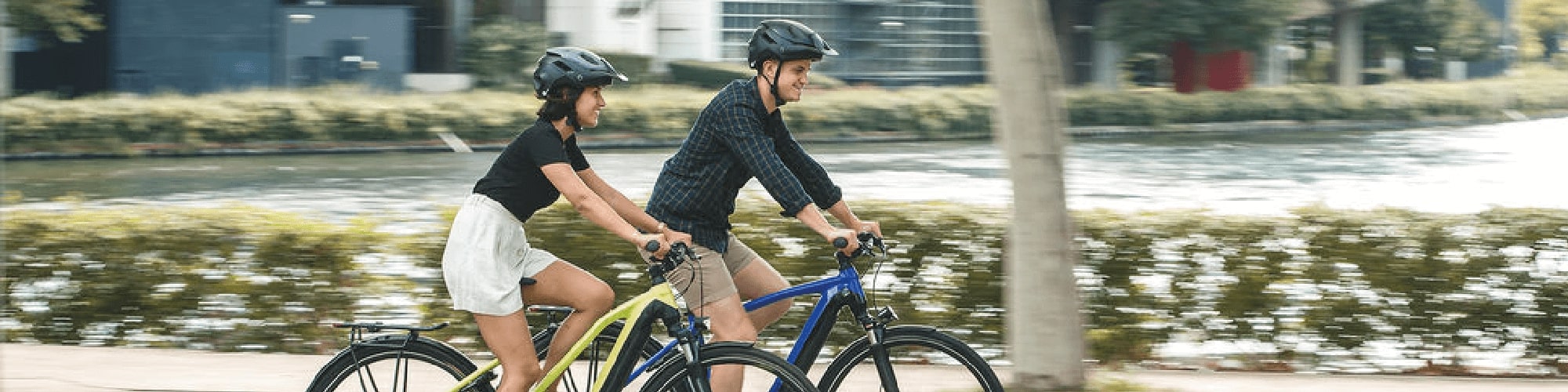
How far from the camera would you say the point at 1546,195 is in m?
20.9

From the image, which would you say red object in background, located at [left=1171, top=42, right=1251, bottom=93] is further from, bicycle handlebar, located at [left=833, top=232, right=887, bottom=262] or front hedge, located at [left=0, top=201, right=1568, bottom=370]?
bicycle handlebar, located at [left=833, top=232, right=887, bottom=262]

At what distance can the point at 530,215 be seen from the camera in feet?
14.1

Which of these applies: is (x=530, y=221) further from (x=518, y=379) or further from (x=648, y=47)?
(x=648, y=47)

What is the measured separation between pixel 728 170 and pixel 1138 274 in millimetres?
2709

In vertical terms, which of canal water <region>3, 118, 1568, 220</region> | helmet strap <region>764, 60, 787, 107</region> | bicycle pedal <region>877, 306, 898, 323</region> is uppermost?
helmet strap <region>764, 60, 787, 107</region>

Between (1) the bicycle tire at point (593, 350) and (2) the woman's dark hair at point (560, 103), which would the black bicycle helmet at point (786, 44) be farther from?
(1) the bicycle tire at point (593, 350)

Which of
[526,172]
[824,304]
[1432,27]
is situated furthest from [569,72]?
[1432,27]

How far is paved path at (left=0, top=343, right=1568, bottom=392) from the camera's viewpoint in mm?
6375

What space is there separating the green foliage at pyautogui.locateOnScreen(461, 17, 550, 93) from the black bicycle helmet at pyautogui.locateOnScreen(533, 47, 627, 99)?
31597mm

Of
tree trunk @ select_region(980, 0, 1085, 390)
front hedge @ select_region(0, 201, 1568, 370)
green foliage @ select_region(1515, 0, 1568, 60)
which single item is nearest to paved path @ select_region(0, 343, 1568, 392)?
front hedge @ select_region(0, 201, 1568, 370)

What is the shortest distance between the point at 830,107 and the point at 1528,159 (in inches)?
477

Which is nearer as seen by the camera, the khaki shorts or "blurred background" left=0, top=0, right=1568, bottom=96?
the khaki shorts

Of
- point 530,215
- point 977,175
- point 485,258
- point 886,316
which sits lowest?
point 977,175

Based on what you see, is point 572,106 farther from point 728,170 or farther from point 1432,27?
point 1432,27
